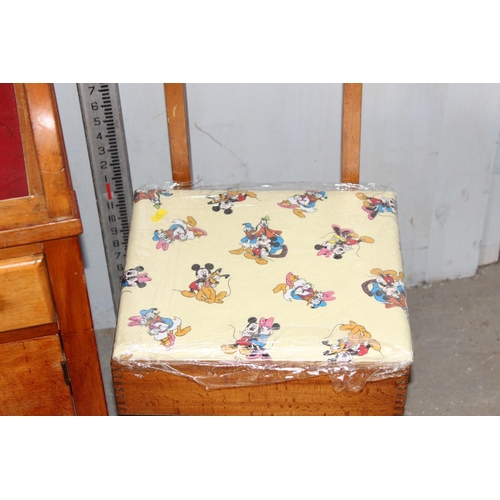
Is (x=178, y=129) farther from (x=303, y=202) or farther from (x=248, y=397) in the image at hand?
(x=248, y=397)

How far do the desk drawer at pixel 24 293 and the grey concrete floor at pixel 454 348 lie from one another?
Answer: 767 millimetres

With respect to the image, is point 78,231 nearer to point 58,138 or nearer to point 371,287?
point 58,138

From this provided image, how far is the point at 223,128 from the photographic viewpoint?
1673 millimetres

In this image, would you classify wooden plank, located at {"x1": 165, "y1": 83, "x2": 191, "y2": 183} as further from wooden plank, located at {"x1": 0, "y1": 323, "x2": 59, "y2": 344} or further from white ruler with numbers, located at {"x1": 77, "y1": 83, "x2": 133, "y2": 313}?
wooden plank, located at {"x1": 0, "y1": 323, "x2": 59, "y2": 344}

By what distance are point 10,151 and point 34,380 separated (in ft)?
1.03

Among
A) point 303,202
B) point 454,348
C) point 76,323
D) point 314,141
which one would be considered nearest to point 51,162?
point 76,323

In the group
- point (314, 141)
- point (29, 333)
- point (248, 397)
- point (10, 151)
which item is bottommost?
point (248, 397)

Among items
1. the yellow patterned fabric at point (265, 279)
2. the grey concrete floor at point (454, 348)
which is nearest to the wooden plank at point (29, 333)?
the yellow patterned fabric at point (265, 279)

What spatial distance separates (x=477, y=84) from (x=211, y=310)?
0.83 m

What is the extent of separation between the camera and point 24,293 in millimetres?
1018

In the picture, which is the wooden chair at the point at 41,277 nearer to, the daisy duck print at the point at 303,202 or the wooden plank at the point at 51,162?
the wooden plank at the point at 51,162

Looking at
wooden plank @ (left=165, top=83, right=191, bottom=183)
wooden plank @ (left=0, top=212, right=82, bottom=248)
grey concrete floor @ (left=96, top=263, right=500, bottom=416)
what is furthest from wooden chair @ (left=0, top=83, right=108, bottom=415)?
grey concrete floor @ (left=96, top=263, right=500, bottom=416)

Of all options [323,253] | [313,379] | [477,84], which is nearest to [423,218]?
[477,84]

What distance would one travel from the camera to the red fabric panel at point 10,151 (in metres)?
1.03
